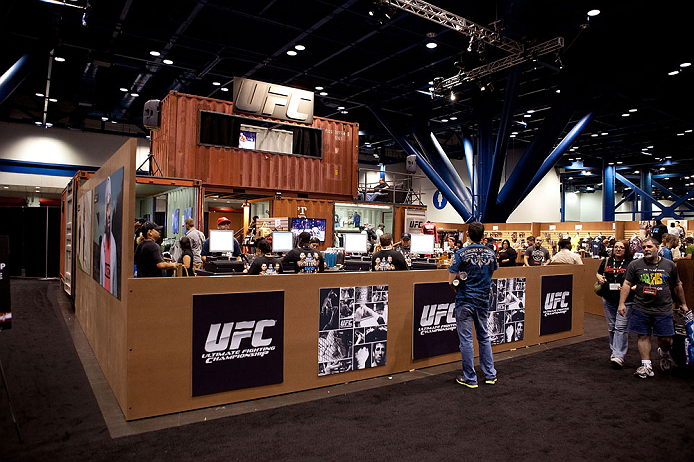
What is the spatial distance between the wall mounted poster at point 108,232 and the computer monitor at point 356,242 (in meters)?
5.07

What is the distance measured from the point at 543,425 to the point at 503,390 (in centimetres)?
88

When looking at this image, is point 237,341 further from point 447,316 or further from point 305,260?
point 447,316

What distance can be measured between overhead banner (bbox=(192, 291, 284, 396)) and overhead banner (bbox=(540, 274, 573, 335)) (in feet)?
14.1

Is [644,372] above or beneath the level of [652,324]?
beneath

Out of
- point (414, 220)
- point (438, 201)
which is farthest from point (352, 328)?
point (438, 201)

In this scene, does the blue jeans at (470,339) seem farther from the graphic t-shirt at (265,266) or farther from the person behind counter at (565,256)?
the person behind counter at (565,256)

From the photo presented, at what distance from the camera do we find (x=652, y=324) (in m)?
5.15

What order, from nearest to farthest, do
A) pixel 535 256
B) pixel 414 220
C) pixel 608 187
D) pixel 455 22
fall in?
pixel 535 256 < pixel 455 22 < pixel 414 220 < pixel 608 187

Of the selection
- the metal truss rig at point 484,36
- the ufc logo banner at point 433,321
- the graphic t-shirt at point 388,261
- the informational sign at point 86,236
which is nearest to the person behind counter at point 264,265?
the graphic t-shirt at point 388,261

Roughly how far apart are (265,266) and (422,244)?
4.62m

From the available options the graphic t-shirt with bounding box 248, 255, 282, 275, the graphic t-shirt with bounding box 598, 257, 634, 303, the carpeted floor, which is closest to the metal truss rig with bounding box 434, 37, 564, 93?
the graphic t-shirt with bounding box 598, 257, 634, 303

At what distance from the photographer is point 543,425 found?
147 inches

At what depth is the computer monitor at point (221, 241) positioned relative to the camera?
26.5ft

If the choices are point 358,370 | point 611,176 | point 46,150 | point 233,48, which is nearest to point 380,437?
point 358,370
